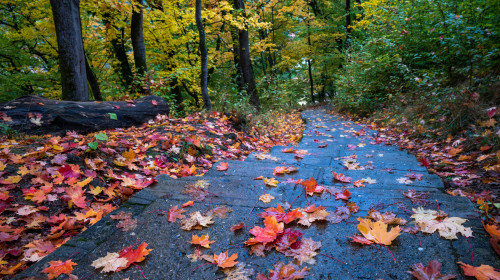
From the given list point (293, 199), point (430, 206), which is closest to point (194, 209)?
point (293, 199)

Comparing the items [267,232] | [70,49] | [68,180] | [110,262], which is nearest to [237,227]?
[267,232]

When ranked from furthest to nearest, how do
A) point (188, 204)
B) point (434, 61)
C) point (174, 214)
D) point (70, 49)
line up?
point (434, 61), point (70, 49), point (188, 204), point (174, 214)

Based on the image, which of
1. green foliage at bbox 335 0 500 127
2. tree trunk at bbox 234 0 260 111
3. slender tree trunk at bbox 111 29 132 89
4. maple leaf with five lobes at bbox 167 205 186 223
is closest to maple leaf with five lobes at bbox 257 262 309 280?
maple leaf with five lobes at bbox 167 205 186 223

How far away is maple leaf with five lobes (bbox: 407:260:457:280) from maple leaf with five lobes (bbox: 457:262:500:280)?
0.19ft

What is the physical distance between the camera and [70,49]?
4.24 m

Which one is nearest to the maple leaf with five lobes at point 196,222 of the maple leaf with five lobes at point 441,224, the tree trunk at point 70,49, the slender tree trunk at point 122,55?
the maple leaf with five lobes at point 441,224

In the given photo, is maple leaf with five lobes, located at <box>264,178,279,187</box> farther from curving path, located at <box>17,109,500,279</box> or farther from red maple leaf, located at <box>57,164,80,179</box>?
red maple leaf, located at <box>57,164,80,179</box>

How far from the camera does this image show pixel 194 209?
149cm

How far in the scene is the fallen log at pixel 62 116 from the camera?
3.15 meters

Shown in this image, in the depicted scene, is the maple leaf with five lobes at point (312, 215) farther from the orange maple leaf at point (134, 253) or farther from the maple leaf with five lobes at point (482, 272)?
the orange maple leaf at point (134, 253)

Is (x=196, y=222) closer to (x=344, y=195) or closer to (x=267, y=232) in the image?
(x=267, y=232)

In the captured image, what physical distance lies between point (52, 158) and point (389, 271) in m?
2.72

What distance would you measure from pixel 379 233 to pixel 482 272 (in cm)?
34

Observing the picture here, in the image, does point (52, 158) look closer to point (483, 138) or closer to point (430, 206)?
point (430, 206)
